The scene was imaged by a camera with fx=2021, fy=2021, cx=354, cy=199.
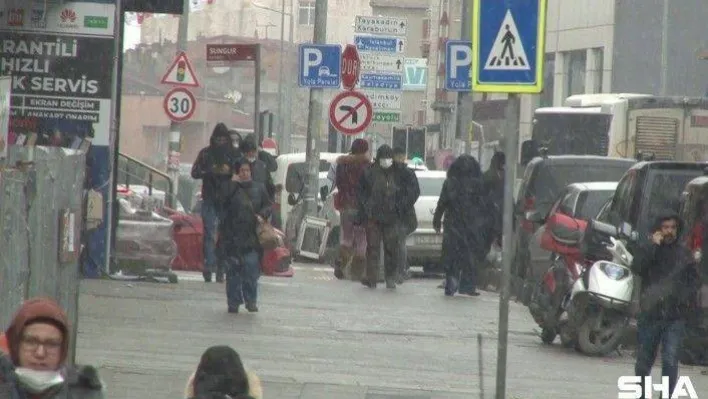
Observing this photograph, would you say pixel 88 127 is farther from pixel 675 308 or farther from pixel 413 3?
pixel 413 3

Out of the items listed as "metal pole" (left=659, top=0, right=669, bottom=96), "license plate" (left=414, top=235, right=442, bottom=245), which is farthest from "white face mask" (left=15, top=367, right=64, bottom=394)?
"metal pole" (left=659, top=0, right=669, bottom=96)

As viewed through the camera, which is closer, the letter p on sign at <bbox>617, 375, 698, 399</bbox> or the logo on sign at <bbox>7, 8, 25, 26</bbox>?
the letter p on sign at <bbox>617, 375, 698, 399</bbox>

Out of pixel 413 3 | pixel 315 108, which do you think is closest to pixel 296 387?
pixel 315 108

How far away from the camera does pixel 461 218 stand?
23.1m

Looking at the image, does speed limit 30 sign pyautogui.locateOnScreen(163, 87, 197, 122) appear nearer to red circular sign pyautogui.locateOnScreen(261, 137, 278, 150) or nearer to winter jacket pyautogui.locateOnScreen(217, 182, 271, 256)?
red circular sign pyautogui.locateOnScreen(261, 137, 278, 150)

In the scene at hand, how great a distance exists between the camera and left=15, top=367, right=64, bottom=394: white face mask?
20.0ft

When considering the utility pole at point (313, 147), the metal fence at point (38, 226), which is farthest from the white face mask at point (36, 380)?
the utility pole at point (313, 147)

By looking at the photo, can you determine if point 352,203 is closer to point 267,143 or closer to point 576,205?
point 576,205

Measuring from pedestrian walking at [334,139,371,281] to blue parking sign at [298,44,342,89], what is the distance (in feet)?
19.3

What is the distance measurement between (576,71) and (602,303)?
5195 centimetres

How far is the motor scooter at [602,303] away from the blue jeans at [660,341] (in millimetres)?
3264

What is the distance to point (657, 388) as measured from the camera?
14.3 meters

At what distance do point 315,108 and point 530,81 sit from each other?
69.9 ft

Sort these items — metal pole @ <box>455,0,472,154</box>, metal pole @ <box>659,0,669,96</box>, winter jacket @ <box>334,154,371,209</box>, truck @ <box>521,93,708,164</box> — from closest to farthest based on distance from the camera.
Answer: winter jacket @ <box>334,154,371,209</box>
metal pole @ <box>455,0,472,154</box>
truck @ <box>521,93,708,164</box>
metal pole @ <box>659,0,669,96</box>
